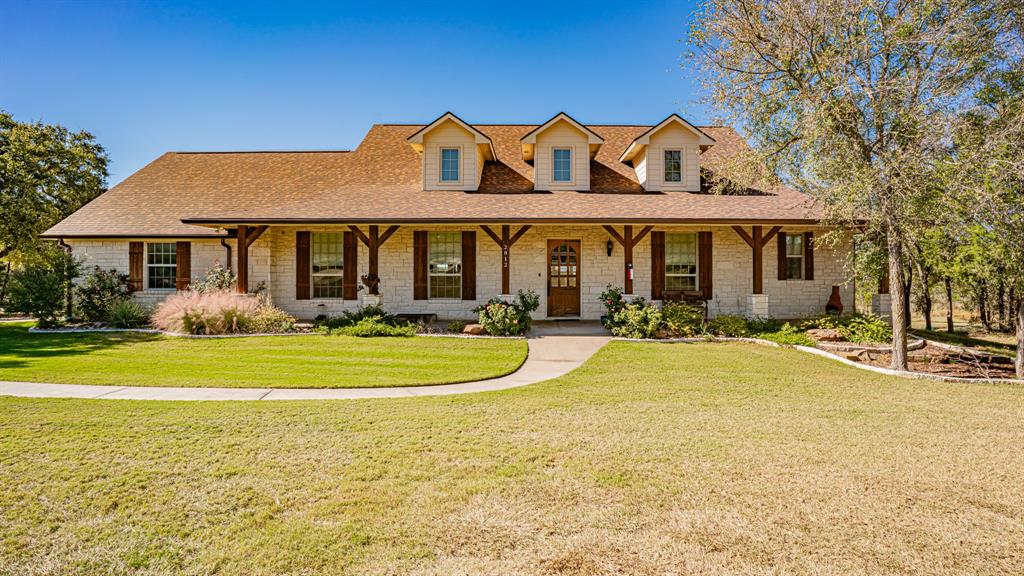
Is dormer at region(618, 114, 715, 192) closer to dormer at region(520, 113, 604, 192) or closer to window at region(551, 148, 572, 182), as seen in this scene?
dormer at region(520, 113, 604, 192)

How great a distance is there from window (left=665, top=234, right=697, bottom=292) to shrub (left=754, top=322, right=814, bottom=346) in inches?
122

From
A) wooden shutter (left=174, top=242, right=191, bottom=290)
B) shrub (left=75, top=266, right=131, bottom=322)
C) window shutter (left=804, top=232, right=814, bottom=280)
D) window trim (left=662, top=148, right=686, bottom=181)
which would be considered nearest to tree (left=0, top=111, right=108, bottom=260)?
shrub (left=75, top=266, right=131, bottom=322)

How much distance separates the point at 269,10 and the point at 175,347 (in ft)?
27.9

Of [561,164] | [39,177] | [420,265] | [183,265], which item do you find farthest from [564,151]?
[39,177]

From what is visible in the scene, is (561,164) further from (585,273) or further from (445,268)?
(445,268)

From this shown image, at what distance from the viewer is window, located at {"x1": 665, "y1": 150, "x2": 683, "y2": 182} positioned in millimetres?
14836

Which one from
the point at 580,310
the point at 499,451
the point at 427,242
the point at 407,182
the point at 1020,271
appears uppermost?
the point at 407,182

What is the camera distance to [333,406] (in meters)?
5.75

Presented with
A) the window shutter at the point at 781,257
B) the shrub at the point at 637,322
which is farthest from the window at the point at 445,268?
the window shutter at the point at 781,257

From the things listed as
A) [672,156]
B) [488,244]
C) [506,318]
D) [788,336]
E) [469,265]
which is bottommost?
[788,336]

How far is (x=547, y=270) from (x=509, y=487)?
10.9m

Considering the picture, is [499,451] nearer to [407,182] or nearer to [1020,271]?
[1020,271]

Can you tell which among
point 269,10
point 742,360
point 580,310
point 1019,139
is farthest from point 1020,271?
point 269,10

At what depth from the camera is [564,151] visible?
587 inches
